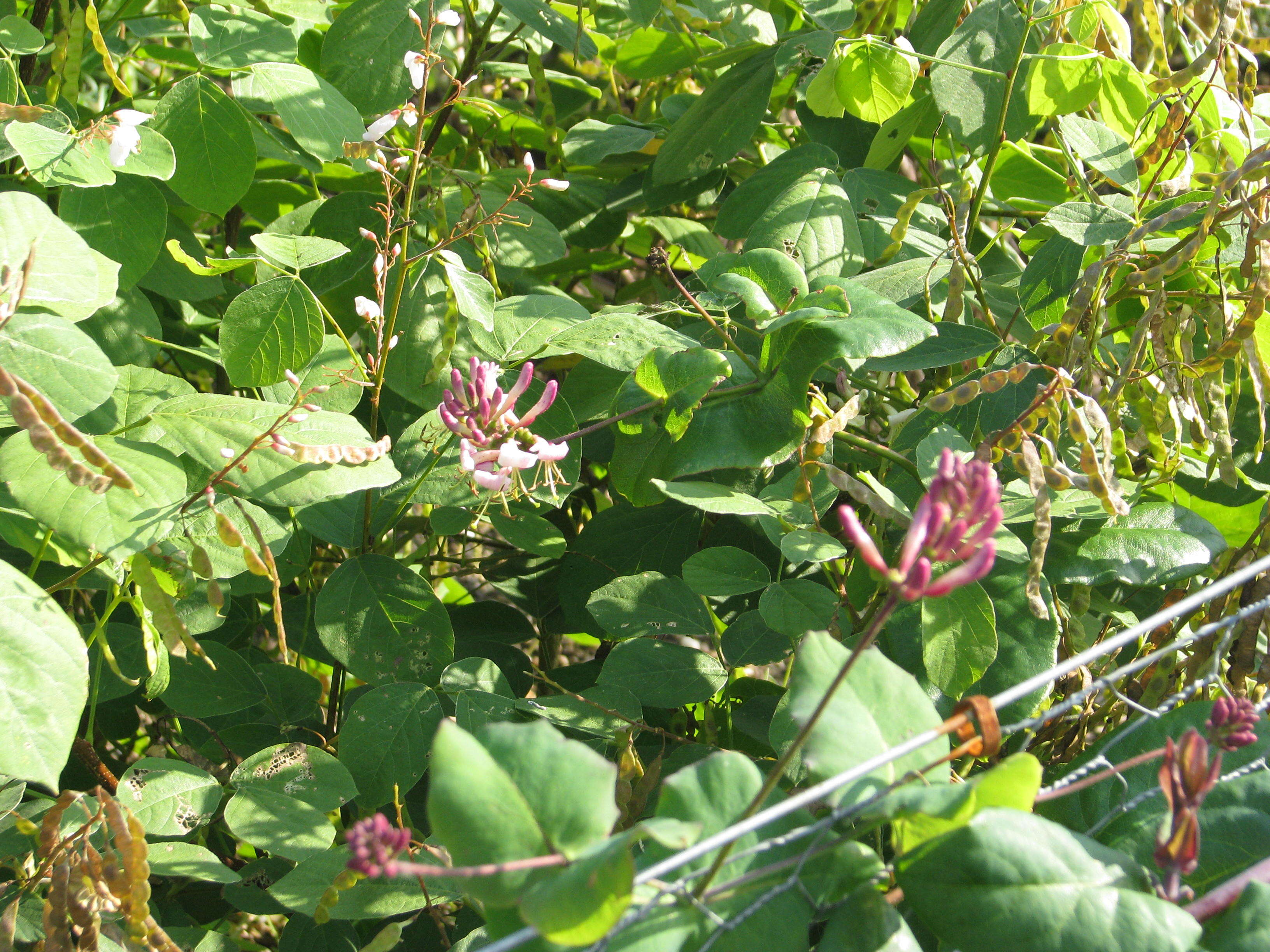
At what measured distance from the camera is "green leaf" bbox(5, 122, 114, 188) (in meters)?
0.84

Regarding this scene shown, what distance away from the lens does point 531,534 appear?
3.36 ft

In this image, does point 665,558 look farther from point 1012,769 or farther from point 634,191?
point 1012,769

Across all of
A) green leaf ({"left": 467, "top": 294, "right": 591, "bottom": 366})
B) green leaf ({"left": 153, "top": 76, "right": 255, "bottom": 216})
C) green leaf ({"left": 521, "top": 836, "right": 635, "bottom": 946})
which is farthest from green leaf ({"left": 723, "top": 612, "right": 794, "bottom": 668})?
green leaf ({"left": 153, "top": 76, "right": 255, "bottom": 216})

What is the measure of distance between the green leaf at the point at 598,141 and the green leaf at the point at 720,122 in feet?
0.17

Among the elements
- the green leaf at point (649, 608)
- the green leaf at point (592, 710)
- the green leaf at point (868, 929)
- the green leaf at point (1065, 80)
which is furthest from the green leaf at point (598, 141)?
the green leaf at point (868, 929)

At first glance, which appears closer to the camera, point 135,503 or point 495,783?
point 495,783

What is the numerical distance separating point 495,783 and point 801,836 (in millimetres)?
164

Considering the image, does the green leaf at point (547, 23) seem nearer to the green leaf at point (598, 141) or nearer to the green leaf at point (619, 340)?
the green leaf at point (598, 141)

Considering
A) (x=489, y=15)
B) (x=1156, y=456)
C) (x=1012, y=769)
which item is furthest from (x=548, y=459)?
(x=489, y=15)

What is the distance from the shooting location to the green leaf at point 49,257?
723mm

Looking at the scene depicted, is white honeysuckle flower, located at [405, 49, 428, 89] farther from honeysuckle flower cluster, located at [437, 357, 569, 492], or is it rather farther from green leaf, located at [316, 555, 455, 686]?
green leaf, located at [316, 555, 455, 686]

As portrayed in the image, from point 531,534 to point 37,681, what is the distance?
0.49 m

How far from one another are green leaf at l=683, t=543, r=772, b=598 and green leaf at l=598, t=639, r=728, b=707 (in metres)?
0.07

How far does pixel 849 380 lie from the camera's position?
108cm
